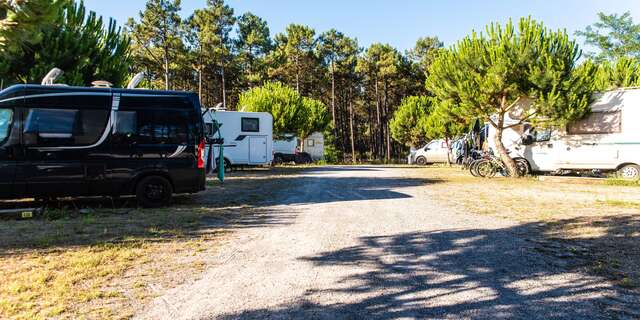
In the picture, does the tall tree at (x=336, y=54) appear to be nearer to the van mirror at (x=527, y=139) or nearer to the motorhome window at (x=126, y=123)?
the van mirror at (x=527, y=139)

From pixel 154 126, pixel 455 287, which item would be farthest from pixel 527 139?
pixel 455 287

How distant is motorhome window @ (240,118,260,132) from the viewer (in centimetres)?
1989

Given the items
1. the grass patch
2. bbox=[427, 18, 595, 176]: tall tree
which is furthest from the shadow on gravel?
bbox=[427, 18, 595, 176]: tall tree

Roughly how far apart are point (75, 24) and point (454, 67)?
45.4 feet

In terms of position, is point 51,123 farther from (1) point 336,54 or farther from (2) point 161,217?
(1) point 336,54

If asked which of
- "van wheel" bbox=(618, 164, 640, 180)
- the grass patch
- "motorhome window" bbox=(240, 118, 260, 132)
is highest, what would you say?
"motorhome window" bbox=(240, 118, 260, 132)

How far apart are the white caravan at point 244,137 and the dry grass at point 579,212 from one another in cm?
1020

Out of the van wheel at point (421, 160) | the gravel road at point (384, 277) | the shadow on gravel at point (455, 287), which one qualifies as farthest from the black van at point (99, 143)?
the van wheel at point (421, 160)

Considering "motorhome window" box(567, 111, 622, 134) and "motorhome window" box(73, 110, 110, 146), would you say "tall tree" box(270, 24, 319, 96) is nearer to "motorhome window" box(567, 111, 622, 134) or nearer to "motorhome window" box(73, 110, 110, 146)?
"motorhome window" box(567, 111, 622, 134)

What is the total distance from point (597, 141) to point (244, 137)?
14.2 metres

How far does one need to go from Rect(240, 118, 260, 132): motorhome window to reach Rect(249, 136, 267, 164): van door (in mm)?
396

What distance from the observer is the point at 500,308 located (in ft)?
10.3

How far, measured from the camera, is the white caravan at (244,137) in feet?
64.0

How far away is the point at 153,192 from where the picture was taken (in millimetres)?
8211
